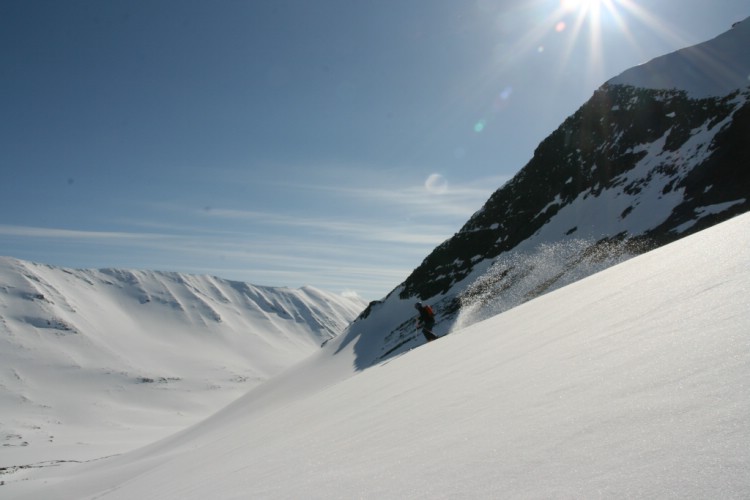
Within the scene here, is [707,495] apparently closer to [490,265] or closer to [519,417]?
[519,417]

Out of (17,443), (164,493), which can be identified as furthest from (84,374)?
(164,493)

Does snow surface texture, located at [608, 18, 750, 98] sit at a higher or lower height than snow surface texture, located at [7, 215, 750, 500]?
higher

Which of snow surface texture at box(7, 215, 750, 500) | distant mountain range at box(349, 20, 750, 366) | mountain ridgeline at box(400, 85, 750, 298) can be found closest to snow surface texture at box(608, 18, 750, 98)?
distant mountain range at box(349, 20, 750, 366)

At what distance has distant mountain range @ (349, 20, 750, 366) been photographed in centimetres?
3497

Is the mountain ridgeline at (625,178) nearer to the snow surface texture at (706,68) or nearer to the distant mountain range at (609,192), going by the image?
the distant mountain range at (609,192)

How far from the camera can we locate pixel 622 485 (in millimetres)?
2084

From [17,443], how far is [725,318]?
14555cm

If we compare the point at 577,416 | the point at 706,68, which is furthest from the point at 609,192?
the point at 577,416

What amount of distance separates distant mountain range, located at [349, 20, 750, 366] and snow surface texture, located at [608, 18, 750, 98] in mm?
153

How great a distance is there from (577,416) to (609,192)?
161 ft

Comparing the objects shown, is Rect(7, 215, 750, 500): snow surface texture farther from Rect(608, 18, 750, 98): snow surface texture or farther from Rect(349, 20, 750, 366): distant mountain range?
Rect(608, 18, 750, 98): snow surface texture

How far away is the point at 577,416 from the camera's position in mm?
2996

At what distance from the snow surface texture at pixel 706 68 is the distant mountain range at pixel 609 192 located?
153mm

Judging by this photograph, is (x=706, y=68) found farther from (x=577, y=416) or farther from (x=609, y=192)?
(x=577, y=416)
